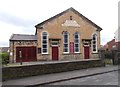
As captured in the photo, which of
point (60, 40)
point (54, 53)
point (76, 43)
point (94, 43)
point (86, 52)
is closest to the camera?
point (54, 53)

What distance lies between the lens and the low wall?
1358cm

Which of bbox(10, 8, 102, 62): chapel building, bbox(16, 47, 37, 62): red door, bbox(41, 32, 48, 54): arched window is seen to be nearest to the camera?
bbox(16, 47, 37, 62): red door

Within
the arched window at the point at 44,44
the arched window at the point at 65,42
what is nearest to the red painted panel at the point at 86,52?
the arched window at the point at 65,42

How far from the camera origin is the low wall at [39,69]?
44.6 feet

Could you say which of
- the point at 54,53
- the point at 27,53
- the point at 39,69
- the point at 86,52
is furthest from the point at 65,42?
the point at 39,69

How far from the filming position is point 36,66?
15289 mm

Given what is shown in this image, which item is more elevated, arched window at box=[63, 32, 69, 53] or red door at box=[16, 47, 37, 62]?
arched window at box=[63, 32, 69, 53]

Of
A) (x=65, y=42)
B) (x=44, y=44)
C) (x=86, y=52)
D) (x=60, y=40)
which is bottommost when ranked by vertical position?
(x=86, y=52)

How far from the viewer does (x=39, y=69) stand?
15.6m

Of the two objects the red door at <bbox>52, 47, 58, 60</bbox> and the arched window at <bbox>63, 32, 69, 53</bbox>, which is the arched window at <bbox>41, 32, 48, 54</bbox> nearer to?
the red door at <bbox>52, 47, 58, 60</bbox>

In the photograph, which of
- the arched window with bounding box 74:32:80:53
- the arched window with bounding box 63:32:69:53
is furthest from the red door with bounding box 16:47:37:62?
the arched window with bounding box 74:32:80:53

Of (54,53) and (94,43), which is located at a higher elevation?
(94,43)

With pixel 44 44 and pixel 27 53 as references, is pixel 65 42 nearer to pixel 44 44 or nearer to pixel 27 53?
pixel 44 44

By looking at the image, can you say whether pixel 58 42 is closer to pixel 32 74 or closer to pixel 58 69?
pixel 58 69
